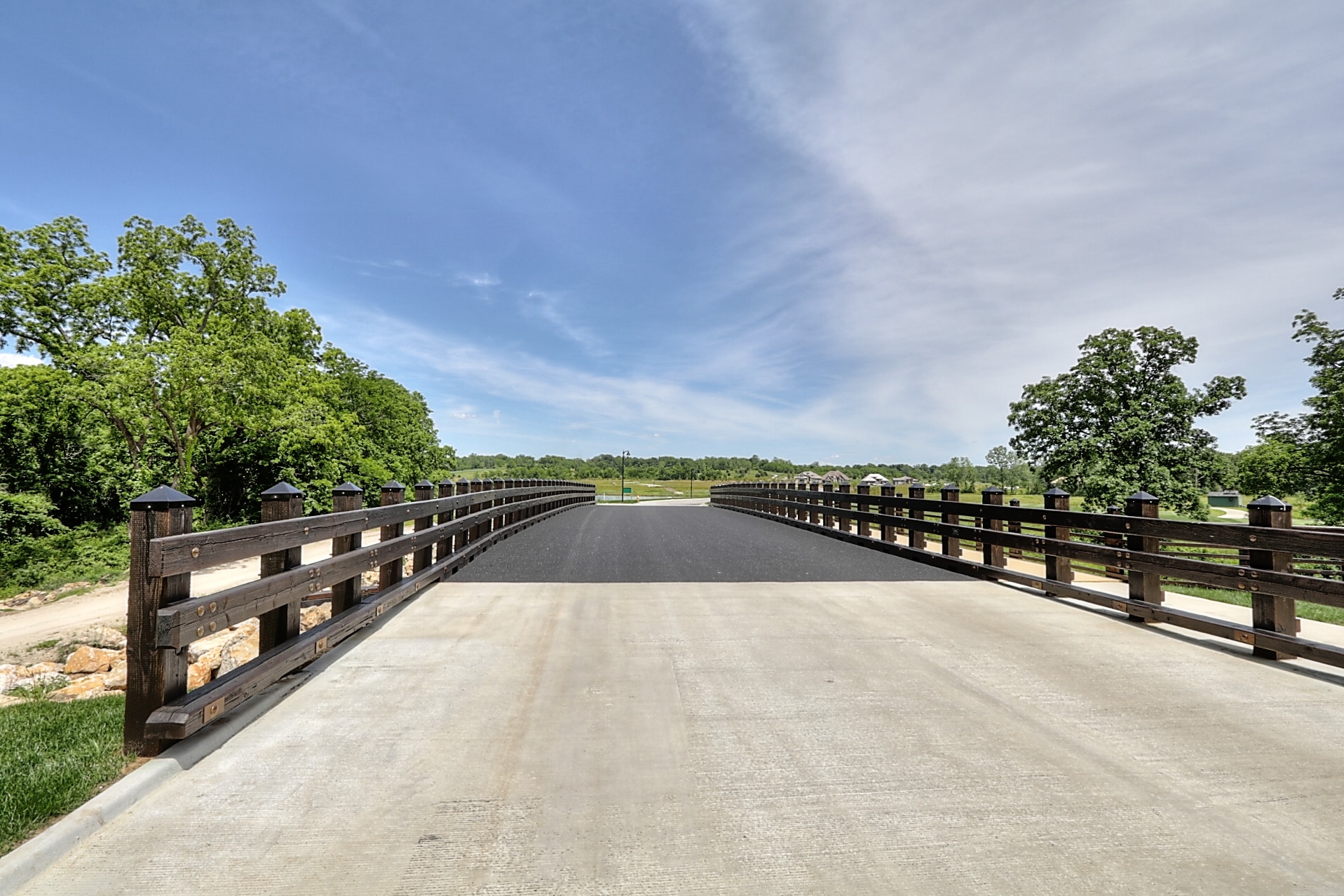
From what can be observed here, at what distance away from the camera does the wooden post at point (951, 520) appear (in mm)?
7742

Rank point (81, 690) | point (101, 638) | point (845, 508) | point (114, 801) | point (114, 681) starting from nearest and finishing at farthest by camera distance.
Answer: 1. point (114, 801)
2. point (81, 690)
3. point (114, 681)
4. point (101, 638)
5. point (845, 508)

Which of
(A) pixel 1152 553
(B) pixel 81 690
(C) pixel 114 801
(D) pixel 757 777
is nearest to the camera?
(C) pixel 114 801

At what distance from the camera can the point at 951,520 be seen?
7.91 meters

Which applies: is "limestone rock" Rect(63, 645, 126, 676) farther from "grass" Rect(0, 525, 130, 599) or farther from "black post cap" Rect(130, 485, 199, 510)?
"grass" Rect(0, 525, 130, 599)


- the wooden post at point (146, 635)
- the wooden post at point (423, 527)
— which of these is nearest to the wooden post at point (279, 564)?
the wooden post at point (146, 635)

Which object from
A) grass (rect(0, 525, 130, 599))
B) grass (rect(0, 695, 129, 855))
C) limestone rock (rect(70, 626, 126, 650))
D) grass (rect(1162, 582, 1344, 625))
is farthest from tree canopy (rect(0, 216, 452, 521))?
grass (rect(1162, 582, 1344, 625))

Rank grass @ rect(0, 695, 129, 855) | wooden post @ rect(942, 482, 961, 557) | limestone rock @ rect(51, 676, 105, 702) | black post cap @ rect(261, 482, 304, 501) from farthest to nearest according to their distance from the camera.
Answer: wooden post @ rect(942, 482, 961, 557)
limestone rock @ rect(51, 676, 105, 702)
black post cap @ rect(261, 482, 304, 501)
grass @ rect(0, 695, 129, 855)

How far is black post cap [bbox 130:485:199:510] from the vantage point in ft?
8.60

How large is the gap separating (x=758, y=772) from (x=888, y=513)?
306 inches

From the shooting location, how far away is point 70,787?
236 cm

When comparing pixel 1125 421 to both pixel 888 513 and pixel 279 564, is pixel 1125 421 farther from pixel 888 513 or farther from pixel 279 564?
pixel 279 564

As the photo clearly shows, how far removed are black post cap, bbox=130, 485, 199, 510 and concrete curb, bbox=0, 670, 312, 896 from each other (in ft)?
3.61

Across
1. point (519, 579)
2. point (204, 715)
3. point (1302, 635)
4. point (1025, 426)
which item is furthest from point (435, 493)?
point (1025, 426)

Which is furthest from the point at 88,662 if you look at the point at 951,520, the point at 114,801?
the point at 951,520
